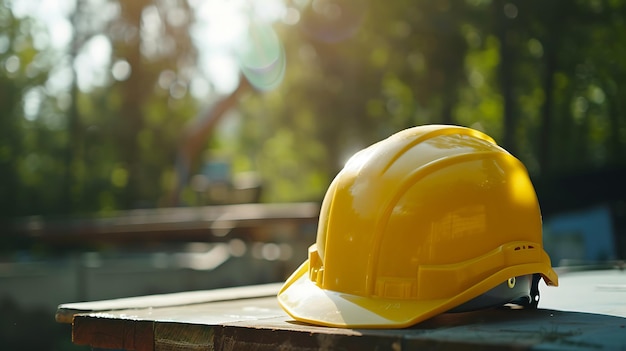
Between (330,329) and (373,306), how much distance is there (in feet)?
0.89

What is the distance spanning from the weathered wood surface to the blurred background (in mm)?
7869

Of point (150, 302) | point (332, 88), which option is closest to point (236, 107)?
point (332, 88)

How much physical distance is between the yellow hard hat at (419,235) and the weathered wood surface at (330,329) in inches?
Answer: 5.6

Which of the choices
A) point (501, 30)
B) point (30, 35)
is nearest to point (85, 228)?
point (501, 30)

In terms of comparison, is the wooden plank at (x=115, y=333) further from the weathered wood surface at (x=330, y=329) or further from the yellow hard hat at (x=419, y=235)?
the yellow hard hat at (x=419, y=235)

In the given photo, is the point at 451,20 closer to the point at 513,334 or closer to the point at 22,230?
the point at 22,230

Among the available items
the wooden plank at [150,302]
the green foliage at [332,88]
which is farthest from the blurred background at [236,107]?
the wooden plank at [150,302]

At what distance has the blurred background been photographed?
13.4 meters

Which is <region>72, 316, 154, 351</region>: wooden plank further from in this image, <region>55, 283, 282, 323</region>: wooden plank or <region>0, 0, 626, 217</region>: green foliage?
<region>0, 0, 626, 217</region>: green foliage

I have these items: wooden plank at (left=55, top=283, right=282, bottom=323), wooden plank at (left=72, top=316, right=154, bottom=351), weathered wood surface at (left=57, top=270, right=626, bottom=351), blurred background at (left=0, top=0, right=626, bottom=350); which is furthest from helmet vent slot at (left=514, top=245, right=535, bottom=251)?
blurred background at (left=0, top=0, right=626, bottom=350)

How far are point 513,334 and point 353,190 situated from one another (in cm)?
104

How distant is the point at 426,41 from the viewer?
82.3 feet

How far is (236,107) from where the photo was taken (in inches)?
1180

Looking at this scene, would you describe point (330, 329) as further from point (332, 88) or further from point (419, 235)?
point (332, 88)
